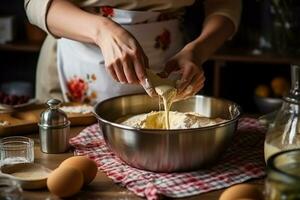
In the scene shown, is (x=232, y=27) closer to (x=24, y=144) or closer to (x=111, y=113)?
(x=111, y=113)

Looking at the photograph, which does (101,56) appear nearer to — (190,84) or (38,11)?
(38,11)

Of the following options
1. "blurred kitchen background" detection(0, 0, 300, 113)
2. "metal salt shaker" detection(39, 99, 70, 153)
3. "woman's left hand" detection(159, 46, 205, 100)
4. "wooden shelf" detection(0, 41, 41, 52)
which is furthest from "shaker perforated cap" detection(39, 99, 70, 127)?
"wooden shelf" detection(0, 41, 41, 52)

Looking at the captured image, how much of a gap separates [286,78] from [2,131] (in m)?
1.53

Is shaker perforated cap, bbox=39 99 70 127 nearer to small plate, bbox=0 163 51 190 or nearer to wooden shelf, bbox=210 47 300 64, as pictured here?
small plate, bbox=0 163 51 190

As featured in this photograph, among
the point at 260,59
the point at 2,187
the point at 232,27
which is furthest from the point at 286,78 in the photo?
the point at 2,187

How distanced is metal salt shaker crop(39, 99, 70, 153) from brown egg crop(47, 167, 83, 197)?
243 mm

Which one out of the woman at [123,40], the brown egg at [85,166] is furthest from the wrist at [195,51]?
the brown egg at [85,166]

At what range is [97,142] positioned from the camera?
132 centimetres

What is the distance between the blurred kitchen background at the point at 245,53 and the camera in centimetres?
238

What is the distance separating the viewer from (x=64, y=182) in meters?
0.99

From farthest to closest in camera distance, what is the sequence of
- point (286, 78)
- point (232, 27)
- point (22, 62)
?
point (22, 62) < point (286, 78) < point (232, 27)

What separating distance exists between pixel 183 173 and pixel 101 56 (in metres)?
0.56

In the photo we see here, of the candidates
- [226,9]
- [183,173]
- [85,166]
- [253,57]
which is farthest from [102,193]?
[253,57]

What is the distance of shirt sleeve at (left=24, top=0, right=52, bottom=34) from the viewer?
56.6 inches
